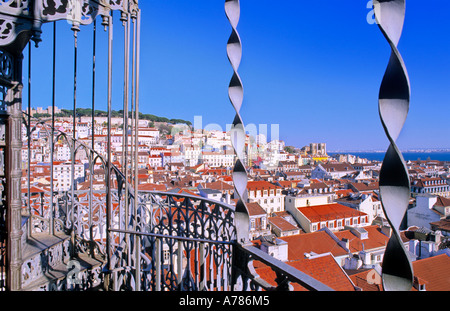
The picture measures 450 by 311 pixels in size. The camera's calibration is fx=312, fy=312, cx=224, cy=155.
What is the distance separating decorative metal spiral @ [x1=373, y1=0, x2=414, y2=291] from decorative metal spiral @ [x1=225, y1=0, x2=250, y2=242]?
877mm

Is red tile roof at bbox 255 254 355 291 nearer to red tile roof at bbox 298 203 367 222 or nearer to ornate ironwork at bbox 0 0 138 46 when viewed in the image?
ornate ironwork at bbox 0 0 138 46

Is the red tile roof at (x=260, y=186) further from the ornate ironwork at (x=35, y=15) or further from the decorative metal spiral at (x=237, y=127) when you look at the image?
the decorative metal spiral at (x=237, y=127)

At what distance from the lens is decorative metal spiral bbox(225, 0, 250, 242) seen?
174 centimetres

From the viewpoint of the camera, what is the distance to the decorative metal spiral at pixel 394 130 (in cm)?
91

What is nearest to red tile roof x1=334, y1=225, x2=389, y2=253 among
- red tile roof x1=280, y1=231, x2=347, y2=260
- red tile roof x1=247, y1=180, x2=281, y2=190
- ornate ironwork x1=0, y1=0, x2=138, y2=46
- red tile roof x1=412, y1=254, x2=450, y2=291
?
red tile roof x1=280, y1=231, x2=347, y2=260

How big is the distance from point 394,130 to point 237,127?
38.1 inches

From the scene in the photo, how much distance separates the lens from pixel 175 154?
7162 cm

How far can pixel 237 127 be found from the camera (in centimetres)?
178

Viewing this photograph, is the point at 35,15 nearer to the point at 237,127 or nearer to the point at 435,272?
the point at 237,127

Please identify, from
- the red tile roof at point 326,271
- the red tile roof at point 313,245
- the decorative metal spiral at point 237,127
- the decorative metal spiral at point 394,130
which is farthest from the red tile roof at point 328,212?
the decorative metal spiral at point 394,130

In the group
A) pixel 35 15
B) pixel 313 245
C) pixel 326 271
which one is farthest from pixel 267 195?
pixel 35 15

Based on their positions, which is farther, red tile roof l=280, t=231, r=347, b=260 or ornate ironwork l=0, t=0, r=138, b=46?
red tile roof l=280, t=231, r=347, b=260
